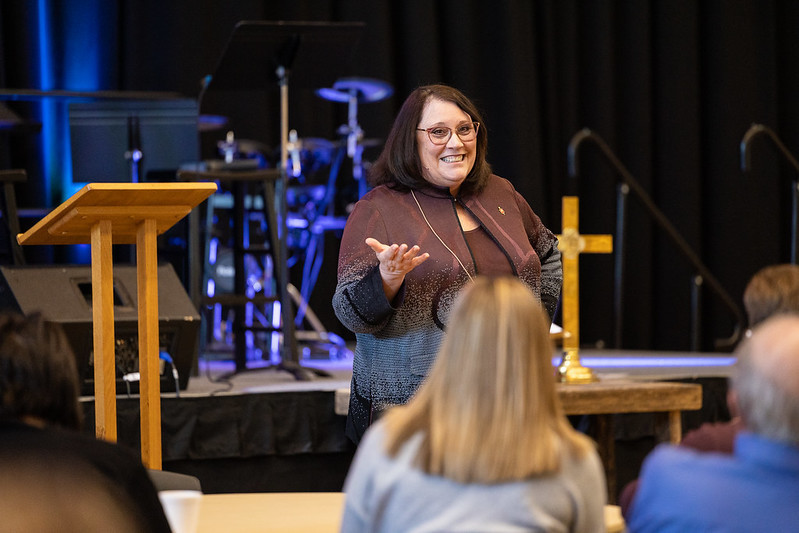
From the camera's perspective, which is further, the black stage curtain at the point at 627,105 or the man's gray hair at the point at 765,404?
the black stage curtain at the point at 627,105

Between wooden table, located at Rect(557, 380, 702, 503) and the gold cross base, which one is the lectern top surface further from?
the gold cross base

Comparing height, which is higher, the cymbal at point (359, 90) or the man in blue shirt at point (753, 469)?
the cymbal at point (359, 90)

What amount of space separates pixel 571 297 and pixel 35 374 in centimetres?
269

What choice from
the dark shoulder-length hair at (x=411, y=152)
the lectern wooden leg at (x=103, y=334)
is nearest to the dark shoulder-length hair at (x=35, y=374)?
the lectern wooden leg at (x=103, y=334)

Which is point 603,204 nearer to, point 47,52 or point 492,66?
point 492,66

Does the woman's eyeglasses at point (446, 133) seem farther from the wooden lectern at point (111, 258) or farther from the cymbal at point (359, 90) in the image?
the cymbal at point (359, 90)

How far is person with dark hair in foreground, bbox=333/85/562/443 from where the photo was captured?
8.48 ft

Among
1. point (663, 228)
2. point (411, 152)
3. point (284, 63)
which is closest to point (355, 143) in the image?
point (284, 63)

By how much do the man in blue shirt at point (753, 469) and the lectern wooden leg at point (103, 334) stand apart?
154cm

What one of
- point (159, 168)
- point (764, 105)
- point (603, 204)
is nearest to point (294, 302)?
point (159, 168)

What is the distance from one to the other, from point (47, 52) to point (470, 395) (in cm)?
515

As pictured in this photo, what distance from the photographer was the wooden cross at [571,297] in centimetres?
369

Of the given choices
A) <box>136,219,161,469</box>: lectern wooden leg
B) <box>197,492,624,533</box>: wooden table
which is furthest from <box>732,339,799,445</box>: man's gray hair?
<box>136,219,161,469</box>: lectern wooden leg

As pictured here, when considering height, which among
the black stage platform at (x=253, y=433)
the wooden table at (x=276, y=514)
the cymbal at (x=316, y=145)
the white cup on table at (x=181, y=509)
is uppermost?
the cymbal at (x=316, y=145)
